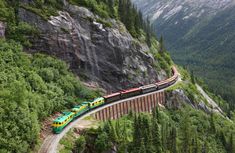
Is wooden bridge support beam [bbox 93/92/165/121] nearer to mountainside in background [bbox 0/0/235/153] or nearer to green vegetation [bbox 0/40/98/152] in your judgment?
A: mountainside in background [bbox 0/0/235/153]

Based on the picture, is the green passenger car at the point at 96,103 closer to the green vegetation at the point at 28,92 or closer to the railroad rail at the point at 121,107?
the railroad rail at the point at 121,107

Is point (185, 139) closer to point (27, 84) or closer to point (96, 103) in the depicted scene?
point (96, 103)

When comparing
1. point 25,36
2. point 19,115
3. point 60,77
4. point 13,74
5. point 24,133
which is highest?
point 25,36

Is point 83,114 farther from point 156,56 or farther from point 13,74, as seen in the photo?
point 156,56

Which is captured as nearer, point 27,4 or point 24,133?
point 24,133

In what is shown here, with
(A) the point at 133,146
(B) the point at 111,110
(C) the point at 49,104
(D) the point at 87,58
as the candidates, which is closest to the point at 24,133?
(C) the point at 49,104

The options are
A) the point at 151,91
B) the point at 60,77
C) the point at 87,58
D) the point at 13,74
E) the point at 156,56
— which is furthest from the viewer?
the point at 156,56

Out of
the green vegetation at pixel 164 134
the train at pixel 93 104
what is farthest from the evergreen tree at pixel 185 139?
the train at pixel 93 104
